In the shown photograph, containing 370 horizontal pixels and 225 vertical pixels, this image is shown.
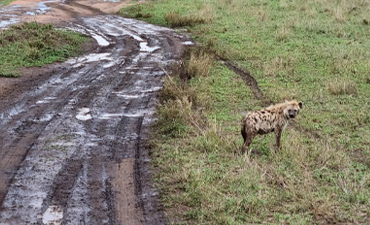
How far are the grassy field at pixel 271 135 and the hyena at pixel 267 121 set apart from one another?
40 cm

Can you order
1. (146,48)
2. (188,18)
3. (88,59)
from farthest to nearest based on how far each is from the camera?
1. (188,18)
2. (146,48)
3. (88,59)

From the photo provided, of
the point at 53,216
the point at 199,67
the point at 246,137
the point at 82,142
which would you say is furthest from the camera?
the point at 199,67

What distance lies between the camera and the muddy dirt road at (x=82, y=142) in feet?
25.4

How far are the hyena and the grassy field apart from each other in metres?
0.40

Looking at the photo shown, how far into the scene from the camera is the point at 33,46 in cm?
1927

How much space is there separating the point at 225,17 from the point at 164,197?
21.0 metres

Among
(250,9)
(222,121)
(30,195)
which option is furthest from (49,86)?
(250,9)

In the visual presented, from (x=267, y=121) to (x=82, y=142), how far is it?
4190 mm

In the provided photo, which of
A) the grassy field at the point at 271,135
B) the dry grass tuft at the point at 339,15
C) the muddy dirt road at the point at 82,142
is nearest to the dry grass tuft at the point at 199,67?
the grassy field at the point at 271,135

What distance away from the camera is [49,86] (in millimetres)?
14906

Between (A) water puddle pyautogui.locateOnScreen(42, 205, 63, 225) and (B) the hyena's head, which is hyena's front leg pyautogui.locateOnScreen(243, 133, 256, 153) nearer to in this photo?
(B) the hyena's head

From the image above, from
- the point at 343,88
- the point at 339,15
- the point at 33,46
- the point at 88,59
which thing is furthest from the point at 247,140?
the point at 339,15

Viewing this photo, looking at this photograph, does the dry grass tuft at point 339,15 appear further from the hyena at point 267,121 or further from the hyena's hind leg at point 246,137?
the hyena's hind leg at point 246,137

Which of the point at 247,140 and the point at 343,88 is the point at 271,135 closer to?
the point at 247,140
